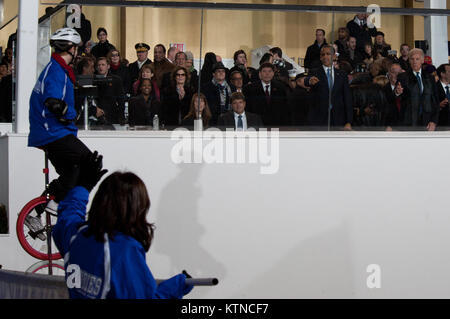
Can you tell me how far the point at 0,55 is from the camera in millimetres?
9773

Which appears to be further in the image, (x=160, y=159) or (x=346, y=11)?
(x=346, y=11)

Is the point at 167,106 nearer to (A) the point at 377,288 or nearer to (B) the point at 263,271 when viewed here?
(B) the point at 263,271

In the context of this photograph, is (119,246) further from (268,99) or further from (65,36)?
(268,99)

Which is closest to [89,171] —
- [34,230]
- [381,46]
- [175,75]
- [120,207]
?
[120,207]

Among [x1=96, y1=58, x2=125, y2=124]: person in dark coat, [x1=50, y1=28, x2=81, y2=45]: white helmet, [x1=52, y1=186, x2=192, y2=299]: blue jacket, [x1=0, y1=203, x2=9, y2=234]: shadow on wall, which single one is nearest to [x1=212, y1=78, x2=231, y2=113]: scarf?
[x1=96, y1=58, x2=125, y2=124]: person in dark coat

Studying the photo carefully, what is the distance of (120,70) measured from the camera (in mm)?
7547

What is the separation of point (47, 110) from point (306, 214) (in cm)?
291

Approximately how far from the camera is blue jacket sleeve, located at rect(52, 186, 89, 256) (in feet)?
10.1

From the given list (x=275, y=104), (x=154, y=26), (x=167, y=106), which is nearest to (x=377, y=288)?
(x=275, y=104)

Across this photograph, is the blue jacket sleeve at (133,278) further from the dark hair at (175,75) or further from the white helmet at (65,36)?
the dark hair at (175,75)

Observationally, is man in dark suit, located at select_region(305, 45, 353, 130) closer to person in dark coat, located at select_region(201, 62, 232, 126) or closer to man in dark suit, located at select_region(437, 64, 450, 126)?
person in dark coat, located at select_region(201, 62, 232, 126)

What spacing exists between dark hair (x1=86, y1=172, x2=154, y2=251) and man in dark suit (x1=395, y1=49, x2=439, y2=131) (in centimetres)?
548
